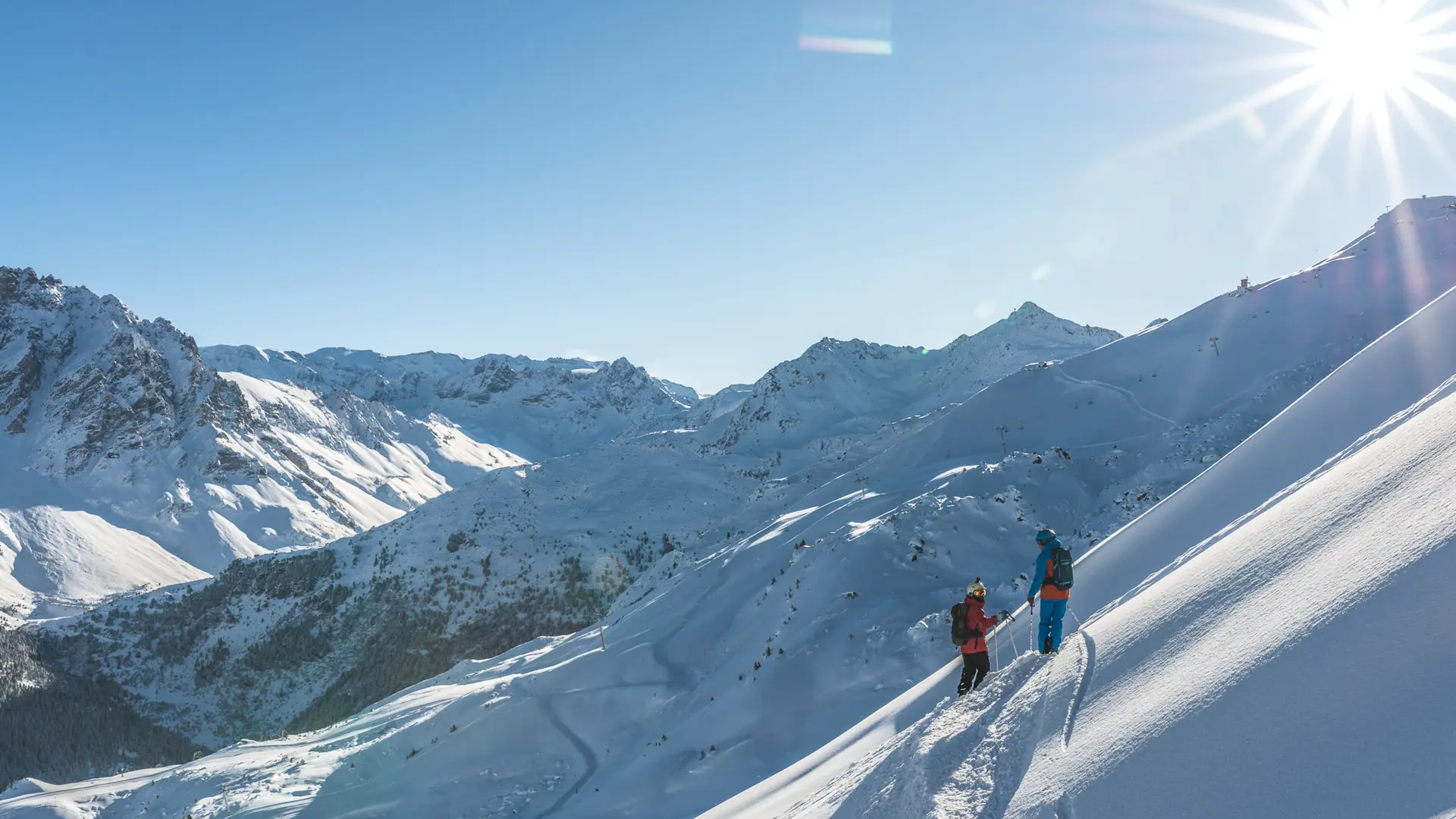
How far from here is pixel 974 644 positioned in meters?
8.23

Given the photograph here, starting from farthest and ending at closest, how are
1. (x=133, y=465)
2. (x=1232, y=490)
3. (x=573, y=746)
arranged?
(x=133, y=465)
(x=573, y=746)
(x=1232, y=490)

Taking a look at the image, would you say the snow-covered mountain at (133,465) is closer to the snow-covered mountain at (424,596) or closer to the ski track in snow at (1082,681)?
the snow-covered mountain at (424,596)

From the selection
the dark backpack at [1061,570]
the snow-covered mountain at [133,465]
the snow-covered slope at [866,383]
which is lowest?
the dark backpack at [1061,570]

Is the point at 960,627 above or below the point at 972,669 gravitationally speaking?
above

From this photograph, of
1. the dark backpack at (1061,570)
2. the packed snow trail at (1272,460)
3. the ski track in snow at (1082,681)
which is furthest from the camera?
the packed snow trail at (1272,460)

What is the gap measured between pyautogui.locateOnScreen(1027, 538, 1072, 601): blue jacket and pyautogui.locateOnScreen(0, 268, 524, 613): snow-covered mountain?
124875 millimetres

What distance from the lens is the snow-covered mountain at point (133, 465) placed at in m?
109

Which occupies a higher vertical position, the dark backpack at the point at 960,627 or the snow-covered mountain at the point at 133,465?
the snow-covered mountain at the point at 133,465

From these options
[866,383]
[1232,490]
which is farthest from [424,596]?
[866,383]

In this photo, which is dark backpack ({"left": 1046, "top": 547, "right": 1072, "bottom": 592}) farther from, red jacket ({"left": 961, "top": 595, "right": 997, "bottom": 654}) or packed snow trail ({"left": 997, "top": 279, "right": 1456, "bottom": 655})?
red jacket ({"left": 961, "top": 595, "right": 997, "bottom": 654})

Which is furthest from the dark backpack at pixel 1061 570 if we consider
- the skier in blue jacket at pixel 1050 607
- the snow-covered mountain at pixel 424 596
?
the snow-covered mountain at pixel 424 596

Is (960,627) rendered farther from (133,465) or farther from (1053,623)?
(133,465)

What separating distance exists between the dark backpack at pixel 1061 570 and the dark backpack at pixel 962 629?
0.99 meters

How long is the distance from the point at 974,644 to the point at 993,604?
7.53 m
